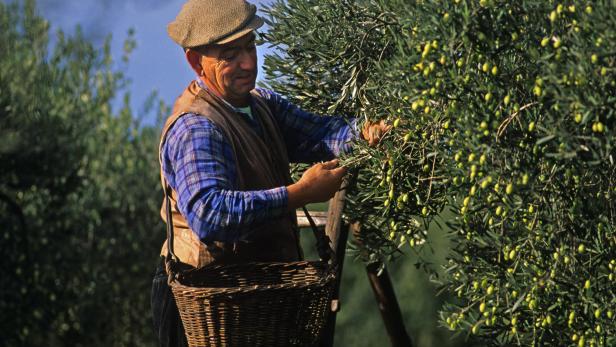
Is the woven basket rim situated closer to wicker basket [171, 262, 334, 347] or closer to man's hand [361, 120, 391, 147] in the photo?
wicker basket [171, 262, 334, 347]

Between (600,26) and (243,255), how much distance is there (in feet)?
9.06

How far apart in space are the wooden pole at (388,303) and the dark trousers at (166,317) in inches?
92.0

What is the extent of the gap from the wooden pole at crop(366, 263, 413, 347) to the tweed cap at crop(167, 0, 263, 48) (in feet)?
9.72

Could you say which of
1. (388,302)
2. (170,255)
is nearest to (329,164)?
(170,255)

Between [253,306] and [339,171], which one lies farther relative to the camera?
[339,171]

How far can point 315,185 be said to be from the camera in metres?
5.97

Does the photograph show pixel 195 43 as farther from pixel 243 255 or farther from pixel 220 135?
pixel 243 255

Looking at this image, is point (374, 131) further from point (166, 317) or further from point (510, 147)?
point (166, 317)

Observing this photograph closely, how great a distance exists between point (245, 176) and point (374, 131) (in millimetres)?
887

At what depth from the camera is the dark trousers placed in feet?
21.6

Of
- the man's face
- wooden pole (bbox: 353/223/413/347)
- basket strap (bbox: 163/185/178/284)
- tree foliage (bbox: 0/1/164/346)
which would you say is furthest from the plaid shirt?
tree foliage (bbox: 0/1/164/346)

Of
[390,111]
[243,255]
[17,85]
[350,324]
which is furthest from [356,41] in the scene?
[17,85]

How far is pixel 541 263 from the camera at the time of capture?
5.54 meters

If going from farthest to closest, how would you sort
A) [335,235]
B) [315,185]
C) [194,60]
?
[335,235]
[194,60]
[315,185]
